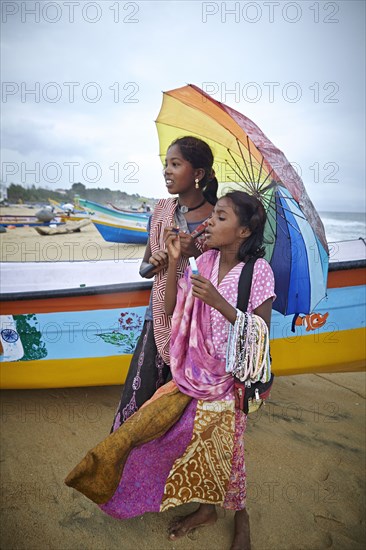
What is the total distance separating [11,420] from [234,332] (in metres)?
2.15

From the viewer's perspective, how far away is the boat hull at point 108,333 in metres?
2.76

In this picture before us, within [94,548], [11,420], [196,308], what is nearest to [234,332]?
[196,308]

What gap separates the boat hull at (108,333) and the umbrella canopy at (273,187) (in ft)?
2.81

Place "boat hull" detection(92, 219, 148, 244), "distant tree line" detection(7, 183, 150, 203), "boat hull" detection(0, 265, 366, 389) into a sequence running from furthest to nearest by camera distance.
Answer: "distant tree line" detection(7, 183, 150, 203) < "boat hull" detection(92, 219, 148, 244) < "boat hull" detection(0, 265, 366, 389)

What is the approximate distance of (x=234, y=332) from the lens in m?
1.52

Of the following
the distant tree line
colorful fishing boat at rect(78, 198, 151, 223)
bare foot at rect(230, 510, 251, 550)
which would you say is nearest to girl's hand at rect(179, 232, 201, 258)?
bare foot at rect(230, 510, 251, 550)

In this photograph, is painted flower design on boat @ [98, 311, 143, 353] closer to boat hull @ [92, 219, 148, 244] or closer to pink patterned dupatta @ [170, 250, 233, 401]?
pink patterned dupatta @ [170, 250, 233, 401]

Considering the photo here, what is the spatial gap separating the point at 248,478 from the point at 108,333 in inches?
53.0

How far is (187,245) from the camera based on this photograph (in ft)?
5.78

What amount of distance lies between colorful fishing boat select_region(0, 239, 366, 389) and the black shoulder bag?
119 cm

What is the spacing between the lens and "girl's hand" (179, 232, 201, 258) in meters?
1.75

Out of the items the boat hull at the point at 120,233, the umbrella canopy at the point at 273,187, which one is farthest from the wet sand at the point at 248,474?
the boat hull at the point at 120,233

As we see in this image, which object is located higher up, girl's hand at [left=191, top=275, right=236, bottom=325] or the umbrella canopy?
the umbrella canopy

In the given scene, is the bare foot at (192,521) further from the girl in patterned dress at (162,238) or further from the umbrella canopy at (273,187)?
the umbrella canopy at (273,187)
